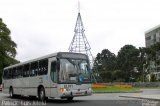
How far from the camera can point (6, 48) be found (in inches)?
2650

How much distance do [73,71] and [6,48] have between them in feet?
153

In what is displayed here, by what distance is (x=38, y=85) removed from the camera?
24.8 m

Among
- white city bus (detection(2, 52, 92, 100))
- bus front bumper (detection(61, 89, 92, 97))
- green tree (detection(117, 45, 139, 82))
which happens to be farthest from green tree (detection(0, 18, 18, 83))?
bus front bumper (detection(61, 89, 92, 97))

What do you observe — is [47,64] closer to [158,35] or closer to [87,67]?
[87,67]

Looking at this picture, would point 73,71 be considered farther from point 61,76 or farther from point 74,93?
point 74,93

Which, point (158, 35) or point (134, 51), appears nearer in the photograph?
point (134, 51)

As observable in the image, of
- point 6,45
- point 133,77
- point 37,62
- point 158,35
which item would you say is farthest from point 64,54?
point 158,35

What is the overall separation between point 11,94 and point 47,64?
8994mm

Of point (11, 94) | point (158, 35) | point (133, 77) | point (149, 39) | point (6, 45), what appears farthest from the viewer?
point (149, 39)

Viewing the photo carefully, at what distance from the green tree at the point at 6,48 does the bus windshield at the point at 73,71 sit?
43.7 metres

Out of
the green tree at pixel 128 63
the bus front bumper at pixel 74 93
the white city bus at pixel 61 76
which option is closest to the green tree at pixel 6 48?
the green tree at pixel 128 63

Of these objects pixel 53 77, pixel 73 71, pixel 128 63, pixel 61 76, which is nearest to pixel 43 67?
pixel 53 77

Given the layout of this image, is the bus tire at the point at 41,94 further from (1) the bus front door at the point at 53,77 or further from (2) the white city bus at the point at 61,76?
(1) the bus front door at the point at 53,77

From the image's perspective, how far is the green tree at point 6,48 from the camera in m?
65.9
